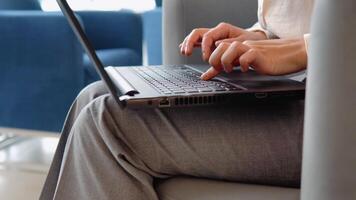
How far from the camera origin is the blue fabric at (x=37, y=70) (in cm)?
137

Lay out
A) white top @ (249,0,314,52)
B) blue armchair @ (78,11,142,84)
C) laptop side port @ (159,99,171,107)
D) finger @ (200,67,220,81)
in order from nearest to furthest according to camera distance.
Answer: laptop side port @ (159,99,171,107) < finger @ (200,67,220,81) < white top @ (249,0,314,52) < blue armchair @ (78,11,142,84)

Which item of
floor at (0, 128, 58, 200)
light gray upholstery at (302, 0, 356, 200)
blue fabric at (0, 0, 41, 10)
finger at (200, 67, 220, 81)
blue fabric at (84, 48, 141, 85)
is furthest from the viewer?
blue fabric at (0, 0, 41, 10)

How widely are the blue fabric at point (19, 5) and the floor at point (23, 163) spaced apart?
534mm

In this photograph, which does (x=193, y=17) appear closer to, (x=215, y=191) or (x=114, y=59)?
(x=215, y=191)

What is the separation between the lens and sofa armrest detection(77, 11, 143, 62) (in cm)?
197

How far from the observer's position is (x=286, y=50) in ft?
1.72

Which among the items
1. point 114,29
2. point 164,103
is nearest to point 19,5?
point 114,29

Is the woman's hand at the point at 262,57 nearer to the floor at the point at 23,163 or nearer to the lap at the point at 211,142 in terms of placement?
the lap at the point at 211,142

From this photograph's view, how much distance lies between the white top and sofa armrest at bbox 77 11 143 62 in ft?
4.13

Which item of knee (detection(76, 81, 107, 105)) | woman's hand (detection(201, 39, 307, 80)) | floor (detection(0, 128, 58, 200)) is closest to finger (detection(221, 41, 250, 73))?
woman's hand (detection(201, 39, 307, 80))

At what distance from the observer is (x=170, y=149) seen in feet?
1.57

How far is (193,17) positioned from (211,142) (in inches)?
19.1

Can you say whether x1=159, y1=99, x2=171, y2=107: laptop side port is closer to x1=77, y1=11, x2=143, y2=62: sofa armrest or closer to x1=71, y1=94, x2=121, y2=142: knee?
x1=71, y1=94, x2=121, y2=142: knee

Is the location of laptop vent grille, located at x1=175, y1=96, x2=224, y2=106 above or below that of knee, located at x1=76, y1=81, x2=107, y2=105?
above
